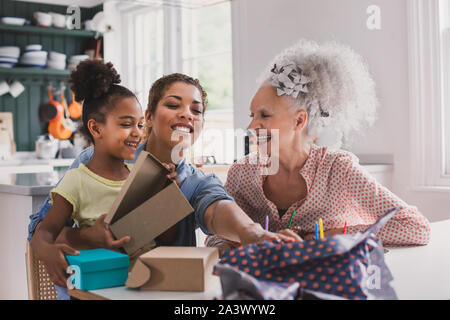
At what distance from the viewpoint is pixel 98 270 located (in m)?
1.05

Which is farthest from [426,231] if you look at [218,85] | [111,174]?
[218,85]

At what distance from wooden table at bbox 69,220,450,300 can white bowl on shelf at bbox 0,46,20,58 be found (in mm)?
4720

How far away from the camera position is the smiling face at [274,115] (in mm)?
1733

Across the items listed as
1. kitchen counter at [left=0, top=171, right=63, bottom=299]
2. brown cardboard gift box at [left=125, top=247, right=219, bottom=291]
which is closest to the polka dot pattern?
brown cardboard gift box at [left=125, top=247, right=219, bottom=291]

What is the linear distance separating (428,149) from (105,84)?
2.24 m

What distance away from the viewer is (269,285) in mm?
863

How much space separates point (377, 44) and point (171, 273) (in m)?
2.72

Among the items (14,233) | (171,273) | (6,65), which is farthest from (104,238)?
(6,65)

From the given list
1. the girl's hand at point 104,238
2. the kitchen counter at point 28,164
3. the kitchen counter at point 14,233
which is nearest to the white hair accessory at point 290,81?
the girl's hand at point 104,238

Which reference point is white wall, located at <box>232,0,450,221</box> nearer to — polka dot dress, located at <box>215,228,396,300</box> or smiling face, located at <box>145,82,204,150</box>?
smiling face, located at <box>145,82,204,150</box>

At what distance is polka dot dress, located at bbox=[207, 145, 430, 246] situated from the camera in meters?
1.59

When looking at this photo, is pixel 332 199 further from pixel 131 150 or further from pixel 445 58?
pixel 445 58

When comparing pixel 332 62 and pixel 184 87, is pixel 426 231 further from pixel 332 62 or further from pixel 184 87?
pixel 184 87

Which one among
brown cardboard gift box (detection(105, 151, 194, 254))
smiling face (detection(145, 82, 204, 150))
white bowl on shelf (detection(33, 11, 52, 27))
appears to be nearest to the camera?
brown cardboard gift box (detection(105, 151, 194, 254))
